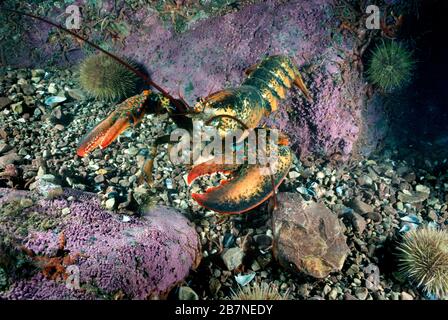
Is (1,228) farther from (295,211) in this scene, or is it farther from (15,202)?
(295,211)

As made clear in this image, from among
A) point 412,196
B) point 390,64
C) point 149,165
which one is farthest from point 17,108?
point 412,196

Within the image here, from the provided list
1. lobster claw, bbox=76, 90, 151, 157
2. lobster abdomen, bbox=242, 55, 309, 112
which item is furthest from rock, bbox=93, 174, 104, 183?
lobster abdomen, bbox=242, 55, 309, 112

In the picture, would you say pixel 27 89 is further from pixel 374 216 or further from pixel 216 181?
pixel 374 216

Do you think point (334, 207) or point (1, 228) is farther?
point (334, 207)

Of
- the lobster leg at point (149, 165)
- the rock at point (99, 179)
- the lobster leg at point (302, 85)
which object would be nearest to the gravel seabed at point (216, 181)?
the rock at point (99, 179)

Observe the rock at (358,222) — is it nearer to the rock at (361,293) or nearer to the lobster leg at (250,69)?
the rock at (361,293)

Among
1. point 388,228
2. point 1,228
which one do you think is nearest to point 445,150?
point 388,228

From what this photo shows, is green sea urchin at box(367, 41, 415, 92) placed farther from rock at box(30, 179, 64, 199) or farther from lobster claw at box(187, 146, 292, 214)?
rock at box(30, 179, 64, 199)
